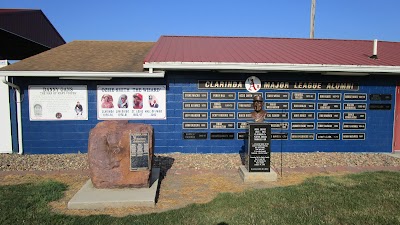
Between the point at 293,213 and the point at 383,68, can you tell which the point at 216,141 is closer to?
the point at 293,213

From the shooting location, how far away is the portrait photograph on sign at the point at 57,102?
30.5 ft

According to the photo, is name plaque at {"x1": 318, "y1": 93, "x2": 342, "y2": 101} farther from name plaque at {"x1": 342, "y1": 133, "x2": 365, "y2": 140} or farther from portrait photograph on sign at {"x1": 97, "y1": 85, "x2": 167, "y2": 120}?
portrait photograph on sign at {"x1": 97, "y1": 85, "x2": 167, "y2": 120}

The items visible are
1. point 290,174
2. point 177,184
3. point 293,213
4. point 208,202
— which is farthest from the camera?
point 290,174

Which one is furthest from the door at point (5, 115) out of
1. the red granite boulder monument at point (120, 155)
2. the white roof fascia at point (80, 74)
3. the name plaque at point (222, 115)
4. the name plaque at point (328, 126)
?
the name plaque at point (328, 126)

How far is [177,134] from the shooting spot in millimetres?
9523

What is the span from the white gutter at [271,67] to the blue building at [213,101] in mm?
30

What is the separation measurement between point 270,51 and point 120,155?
724 cm

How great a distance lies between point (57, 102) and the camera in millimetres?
9344

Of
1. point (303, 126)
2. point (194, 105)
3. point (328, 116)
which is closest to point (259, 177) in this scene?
point (194, 105)

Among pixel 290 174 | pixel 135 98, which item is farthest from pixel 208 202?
pixel 135 98

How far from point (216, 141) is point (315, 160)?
3.00 m

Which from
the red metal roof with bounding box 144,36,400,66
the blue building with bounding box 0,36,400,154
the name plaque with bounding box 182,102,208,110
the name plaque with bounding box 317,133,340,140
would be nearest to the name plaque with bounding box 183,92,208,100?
the blue building with bounding box 0,36,400,154

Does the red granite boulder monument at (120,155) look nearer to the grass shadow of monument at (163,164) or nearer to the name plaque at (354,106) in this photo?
the grass shadow of monument at (163,164)

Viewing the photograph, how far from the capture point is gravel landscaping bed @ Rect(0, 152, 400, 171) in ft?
26.4
